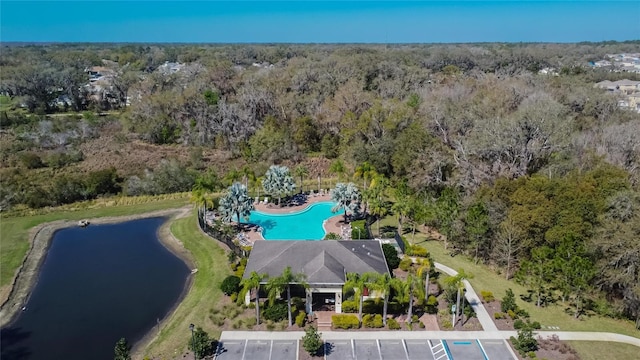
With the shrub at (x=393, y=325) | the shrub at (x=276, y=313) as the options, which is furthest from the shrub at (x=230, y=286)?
the shrub at (x=393, y=325)

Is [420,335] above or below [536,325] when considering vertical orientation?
below

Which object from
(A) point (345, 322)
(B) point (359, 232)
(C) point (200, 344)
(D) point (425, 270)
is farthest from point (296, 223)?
(C) point (200, 344)

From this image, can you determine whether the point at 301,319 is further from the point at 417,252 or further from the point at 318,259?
the point at 417,252

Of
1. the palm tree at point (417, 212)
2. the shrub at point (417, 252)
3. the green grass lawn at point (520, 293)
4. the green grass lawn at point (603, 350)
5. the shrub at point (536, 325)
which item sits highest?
the palm tree at point (417, 212)

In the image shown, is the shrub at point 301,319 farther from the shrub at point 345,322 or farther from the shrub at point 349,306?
the shrub at point 349,306

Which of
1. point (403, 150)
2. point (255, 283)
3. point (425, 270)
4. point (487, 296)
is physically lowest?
point (487, 296)

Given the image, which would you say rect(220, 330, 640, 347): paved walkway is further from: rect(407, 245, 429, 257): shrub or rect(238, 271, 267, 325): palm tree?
rect(407, 245, 429, 257): shrub
